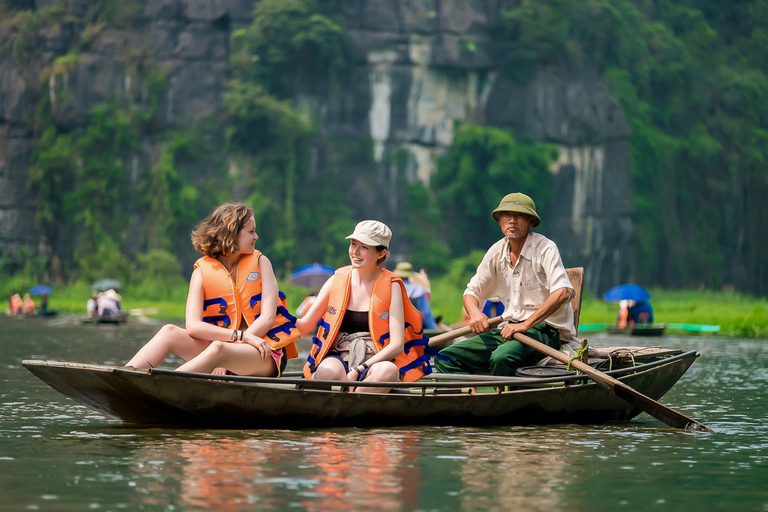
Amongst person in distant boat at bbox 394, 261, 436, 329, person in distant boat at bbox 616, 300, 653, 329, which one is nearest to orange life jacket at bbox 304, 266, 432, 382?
person in distant boat at bbox 394, 261, 436, 329

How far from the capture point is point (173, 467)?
20.3ft

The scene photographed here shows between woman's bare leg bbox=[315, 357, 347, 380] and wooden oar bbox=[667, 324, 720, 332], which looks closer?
woman's bare leg bbox=[315, 357, 347, 380]

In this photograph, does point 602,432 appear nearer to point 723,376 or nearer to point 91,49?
point 723,376

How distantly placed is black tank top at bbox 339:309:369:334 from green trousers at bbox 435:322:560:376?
3.40 feet

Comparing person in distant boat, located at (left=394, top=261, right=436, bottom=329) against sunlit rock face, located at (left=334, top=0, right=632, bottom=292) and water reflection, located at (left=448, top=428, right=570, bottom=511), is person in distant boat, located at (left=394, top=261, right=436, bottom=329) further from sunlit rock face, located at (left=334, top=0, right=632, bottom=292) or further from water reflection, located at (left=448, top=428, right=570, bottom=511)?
sunlit rock face, located at (left=334, top=0, right=632, bottom=292)

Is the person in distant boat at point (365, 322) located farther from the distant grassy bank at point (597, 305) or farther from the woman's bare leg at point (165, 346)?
the distant grassy bank at point (597, 305)

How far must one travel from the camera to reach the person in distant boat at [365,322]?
7.60 metres

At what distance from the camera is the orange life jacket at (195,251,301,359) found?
7340 mm

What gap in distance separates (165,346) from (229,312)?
445 millimetres

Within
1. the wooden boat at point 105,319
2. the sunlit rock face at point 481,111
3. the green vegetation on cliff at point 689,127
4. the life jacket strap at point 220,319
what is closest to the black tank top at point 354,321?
the life jacket strap at point 220,319

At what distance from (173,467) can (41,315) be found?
2613 cm

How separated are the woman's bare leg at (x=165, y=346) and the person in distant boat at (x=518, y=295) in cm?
204

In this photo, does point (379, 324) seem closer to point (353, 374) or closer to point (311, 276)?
point (353, 374)

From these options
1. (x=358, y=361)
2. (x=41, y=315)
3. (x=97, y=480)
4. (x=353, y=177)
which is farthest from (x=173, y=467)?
(x=353, y=177)
